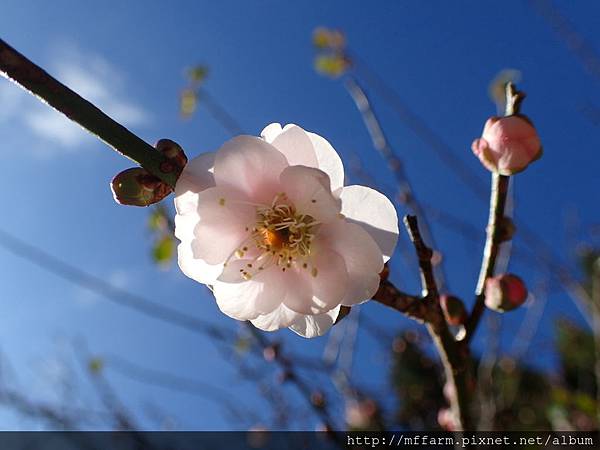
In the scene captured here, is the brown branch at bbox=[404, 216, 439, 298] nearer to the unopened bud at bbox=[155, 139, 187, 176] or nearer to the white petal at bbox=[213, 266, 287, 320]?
the white petal at bbox=[213, 266, 287, 320]

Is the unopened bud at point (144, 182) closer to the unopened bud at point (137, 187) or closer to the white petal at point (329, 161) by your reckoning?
the unopened bud at point (137, 187)

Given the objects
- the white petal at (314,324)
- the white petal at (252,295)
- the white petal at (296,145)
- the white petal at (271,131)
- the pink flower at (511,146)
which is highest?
the pink flower at (511,146)

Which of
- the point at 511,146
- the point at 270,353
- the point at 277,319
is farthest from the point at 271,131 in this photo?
the point at 270,353

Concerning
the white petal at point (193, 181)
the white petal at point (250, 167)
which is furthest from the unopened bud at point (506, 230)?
the white petal at point (193, 181)

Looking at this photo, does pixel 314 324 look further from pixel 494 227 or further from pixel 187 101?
pixel 187 101

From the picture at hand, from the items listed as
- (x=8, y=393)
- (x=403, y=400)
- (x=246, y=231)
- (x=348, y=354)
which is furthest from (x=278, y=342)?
(x=403, y=400)

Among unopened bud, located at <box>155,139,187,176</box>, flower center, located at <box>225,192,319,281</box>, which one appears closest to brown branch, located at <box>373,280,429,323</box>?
flower center, located at <box>225,192,319,281</box>

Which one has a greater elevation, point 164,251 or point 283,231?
point 164,251
